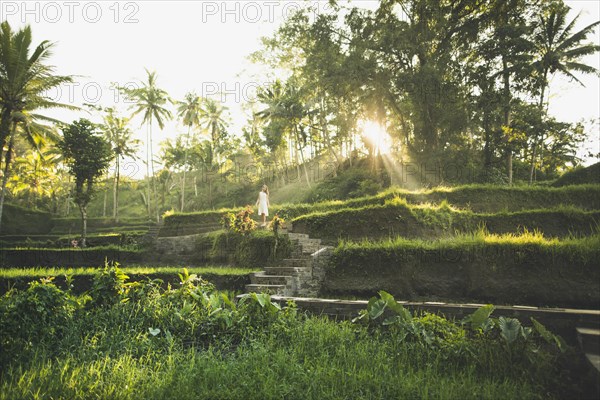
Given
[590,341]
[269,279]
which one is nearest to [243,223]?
[269,279]

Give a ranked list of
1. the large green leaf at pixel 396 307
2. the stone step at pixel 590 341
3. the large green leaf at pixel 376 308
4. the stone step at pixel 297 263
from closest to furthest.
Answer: the stone step at pixel 590 341
the large green leaf at pixel 396 307
the large green leaf at pixel 376 308
the stone step at pixel 297 263

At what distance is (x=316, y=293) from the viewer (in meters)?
9.29

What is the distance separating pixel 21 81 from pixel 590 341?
24573 mm

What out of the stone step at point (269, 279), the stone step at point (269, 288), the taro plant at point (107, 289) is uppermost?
the taro plant at point (107, 289)

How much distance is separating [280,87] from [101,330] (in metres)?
35.0

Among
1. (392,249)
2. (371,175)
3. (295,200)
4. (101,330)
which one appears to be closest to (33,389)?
(101,330)

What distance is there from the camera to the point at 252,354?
4336 mm

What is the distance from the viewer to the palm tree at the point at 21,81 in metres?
17.7

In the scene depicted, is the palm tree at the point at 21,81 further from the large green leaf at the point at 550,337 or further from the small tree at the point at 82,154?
the large green leaf at the point at 550,337

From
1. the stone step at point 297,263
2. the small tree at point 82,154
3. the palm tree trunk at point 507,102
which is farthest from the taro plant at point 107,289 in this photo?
the palm tree trunk at point 507,102

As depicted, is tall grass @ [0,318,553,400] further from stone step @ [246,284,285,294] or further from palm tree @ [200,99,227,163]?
palm tree @ [200,99,227,163]

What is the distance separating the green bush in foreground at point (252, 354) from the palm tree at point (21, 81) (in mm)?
18575

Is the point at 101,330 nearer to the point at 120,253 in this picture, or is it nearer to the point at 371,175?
the point at 120,253

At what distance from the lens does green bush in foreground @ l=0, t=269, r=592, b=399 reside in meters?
3.50
